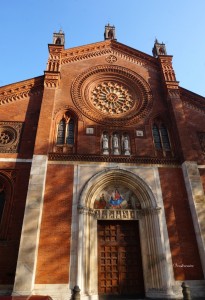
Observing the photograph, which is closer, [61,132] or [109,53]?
[61,132]

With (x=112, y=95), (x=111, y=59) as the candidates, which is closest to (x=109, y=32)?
(x=111, y=59)

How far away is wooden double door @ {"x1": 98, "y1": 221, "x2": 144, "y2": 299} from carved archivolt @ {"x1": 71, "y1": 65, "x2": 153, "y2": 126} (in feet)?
19.3

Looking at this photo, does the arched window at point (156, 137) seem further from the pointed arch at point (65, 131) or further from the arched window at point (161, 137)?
the pointed arch at point (65, 131)

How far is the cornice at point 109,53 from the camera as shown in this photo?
16547 mm

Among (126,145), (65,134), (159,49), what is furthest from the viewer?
(159,49)

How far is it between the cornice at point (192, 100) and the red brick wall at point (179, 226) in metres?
4.96

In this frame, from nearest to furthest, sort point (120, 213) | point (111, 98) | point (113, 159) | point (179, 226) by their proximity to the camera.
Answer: point (179, 226), point (120, 213), point (113, 159), point (111, 98)

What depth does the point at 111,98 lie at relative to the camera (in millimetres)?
15234

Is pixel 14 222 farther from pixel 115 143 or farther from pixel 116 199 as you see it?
pixel 115 143

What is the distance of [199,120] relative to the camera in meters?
14.7

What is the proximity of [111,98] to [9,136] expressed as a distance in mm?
6609

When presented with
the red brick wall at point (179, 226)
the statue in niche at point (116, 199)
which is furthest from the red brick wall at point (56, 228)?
the red brick wall at point (179, 226)

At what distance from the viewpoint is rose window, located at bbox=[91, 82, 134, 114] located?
48.6 ft

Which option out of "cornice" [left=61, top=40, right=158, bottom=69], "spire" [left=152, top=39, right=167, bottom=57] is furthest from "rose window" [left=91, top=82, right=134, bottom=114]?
"spire" [left=152, top=39, right=167, bottom=57]
